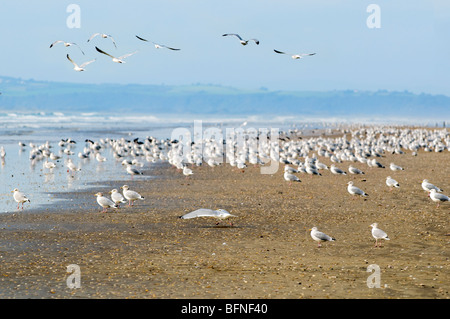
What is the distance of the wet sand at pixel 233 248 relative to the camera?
32.8ft

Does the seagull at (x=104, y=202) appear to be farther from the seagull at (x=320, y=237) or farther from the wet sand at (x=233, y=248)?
the seagull at (x=320, y=237)

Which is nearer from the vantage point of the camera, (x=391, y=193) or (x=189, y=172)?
(x=391, y=193)

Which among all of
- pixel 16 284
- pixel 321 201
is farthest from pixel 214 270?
pixel 321 201

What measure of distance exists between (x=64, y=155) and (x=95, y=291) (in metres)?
31.6

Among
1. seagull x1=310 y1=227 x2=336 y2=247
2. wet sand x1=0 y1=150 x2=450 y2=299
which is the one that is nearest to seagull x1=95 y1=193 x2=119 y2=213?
wet sand x1=0 y1=150 x2=450 y2=299

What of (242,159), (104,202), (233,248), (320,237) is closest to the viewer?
(233,248)

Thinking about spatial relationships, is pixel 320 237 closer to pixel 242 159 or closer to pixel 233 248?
pixel 233 248

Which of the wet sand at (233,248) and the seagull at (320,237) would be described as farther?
the seagull at (320,237)

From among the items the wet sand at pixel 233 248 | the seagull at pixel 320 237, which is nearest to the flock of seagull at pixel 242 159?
the seagull at pixel 320 237

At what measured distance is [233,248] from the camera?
13.0 metres

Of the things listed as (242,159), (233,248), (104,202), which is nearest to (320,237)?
(233,248)
